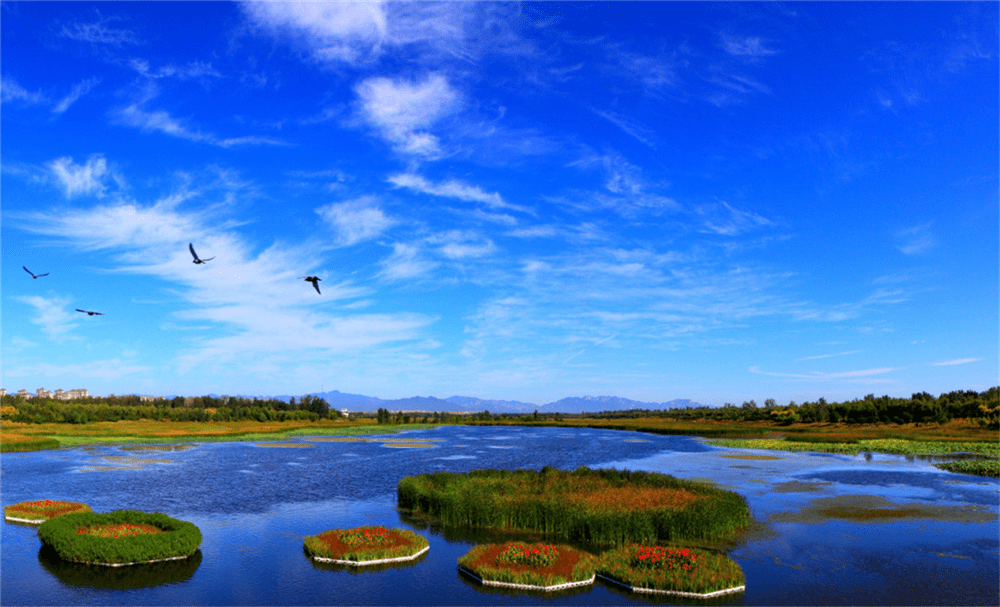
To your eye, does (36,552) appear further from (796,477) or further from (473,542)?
(796,477)

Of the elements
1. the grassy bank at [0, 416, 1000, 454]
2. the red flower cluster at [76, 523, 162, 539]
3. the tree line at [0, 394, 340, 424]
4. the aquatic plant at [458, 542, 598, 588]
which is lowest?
the aquatic plant at [458, 542, 598, 588]

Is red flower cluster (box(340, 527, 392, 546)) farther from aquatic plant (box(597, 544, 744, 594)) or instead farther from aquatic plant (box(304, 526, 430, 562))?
aquatic plant (box(597, 544, 744, 594))

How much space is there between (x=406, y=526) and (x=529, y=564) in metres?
13.4

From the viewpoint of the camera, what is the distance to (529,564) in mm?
30859

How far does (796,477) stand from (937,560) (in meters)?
35.8

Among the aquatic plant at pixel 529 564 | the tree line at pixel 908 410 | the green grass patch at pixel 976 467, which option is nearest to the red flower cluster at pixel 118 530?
the aquatic plant at pixel 529 564

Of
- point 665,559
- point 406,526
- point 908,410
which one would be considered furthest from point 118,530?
point 908,410

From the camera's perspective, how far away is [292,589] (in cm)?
2817

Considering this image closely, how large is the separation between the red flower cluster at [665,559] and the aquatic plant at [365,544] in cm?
1259

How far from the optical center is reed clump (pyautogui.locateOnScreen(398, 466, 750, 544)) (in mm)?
38094

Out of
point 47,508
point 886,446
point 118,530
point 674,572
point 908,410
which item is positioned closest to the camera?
point 674,572

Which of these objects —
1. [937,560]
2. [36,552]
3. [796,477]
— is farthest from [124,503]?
[796,477]

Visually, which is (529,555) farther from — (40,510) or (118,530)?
(40,510)

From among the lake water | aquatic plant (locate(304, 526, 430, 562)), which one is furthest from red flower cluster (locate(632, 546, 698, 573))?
aquatic plant (locate(304, 526, 430, 562))
